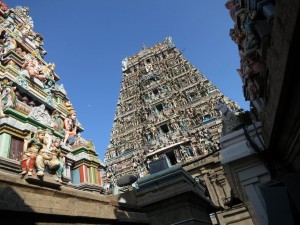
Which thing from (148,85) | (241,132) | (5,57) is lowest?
(241,132)

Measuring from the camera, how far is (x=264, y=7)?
5.68m

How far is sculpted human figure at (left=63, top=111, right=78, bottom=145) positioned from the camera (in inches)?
479

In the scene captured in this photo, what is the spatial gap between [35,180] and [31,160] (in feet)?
6.76

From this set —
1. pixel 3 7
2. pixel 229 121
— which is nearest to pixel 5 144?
pixel 229 121

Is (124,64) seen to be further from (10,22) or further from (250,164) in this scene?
(250,164)

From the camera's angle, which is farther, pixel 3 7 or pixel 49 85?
pixel 3 7

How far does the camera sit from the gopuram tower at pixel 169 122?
20516mm

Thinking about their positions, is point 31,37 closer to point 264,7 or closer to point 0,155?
point 0,155

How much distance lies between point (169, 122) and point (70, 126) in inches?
566

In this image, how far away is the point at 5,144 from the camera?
7.90 metres

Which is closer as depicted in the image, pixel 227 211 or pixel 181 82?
pixel 227 211

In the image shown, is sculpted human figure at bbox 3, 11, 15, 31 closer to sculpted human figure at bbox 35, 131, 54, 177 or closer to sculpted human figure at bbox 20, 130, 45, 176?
sculpted human figure at bbox 20, 130, 45, 176

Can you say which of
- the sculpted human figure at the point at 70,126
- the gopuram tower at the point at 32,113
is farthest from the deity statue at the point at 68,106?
the sculpted human figure at the point at 70,126

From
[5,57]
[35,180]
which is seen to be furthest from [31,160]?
[5,57]
